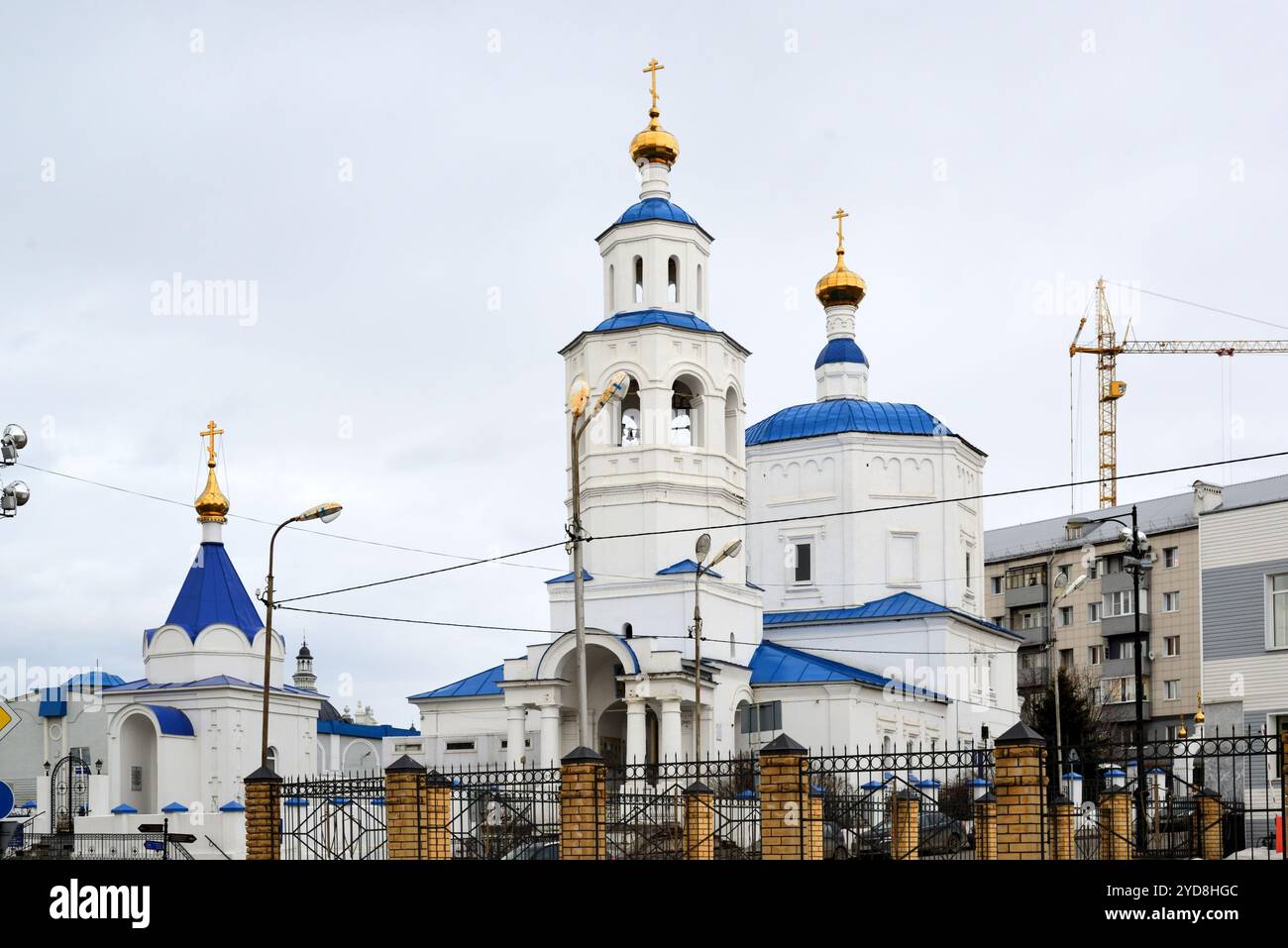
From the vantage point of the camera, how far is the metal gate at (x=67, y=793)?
121ft

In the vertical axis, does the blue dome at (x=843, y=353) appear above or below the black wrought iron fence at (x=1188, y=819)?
above

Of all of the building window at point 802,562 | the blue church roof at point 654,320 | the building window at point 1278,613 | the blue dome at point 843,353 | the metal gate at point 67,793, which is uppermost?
the blue dome at point 843,353

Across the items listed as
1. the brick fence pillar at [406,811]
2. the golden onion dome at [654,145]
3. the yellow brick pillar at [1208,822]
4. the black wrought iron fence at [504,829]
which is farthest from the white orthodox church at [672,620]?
the brick fence pillar at [406,811]

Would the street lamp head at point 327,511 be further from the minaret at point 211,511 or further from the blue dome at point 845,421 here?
the blue dome at point 845,421

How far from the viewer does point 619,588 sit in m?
39.5

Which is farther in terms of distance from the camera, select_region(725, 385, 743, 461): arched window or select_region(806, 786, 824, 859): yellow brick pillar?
select_region(725, 385, 743, 461): arched window

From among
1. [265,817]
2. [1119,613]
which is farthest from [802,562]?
[265,817]

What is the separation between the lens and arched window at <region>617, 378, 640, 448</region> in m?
40.2

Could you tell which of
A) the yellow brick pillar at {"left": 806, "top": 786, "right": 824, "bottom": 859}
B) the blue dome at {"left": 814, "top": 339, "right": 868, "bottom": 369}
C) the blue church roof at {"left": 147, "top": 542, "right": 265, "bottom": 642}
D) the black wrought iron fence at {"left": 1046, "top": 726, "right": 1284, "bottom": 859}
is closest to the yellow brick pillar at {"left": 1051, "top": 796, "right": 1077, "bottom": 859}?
the black wrought iron fence at {"left": 1046, "top": 726, "right": 1284, "bottom": 859}

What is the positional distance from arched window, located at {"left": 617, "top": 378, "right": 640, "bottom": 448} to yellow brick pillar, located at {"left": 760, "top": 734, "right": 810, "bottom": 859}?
23.4 m

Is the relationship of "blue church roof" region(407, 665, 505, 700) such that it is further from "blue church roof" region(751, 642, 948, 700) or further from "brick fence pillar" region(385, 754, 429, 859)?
"brick fence pillar" region(385, 754, 429, 859)

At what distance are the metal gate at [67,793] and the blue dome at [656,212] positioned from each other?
17755 millimetres

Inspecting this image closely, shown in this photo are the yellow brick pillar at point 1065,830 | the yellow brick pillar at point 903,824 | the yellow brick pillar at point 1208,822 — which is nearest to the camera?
the yellow brick pillar at point 1065,830
